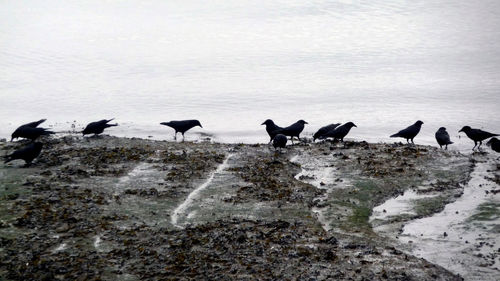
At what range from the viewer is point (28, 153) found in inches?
901

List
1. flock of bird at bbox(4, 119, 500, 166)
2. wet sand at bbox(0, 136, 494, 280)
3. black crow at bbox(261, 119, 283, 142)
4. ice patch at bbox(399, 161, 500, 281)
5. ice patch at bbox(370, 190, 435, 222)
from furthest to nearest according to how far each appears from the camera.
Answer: black crow at bbox(261, 119, 283, 142) < flock of bird at bbox(4, 119, 500, 166) < ice patch at bbox(370, 190, 435, 222) < ice patch at bbox(399, 161, 500, 281) < wet sand at bbox(0, 136, 494, 280)

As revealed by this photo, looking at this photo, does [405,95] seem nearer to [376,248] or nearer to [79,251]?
[376,248]

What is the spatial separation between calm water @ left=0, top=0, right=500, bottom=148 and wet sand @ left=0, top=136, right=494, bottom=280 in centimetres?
702

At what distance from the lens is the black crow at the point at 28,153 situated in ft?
74.7

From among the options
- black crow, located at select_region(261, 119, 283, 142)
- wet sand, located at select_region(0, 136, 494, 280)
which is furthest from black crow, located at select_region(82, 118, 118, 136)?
black crow, located at select_region(261, 119, 283, 142)

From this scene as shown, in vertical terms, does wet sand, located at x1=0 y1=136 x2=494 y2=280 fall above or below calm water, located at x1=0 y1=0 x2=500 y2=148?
below

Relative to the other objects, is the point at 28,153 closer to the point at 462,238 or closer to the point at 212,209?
the point at 212,209

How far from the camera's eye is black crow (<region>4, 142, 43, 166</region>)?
22781 mm

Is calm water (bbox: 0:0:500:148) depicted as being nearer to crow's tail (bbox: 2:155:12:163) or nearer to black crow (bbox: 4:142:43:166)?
crow's tail (bbox: 2:155:12:163)

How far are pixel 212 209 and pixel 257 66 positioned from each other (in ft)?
121

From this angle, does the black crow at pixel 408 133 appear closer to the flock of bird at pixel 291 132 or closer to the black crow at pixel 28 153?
the flock of bird at pixel 291 132

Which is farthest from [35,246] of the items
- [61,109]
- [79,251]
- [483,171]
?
[61,109]

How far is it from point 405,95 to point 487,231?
26537 millimetres

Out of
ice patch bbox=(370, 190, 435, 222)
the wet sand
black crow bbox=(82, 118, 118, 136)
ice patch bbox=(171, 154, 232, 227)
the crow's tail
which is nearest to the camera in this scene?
the wet sand
